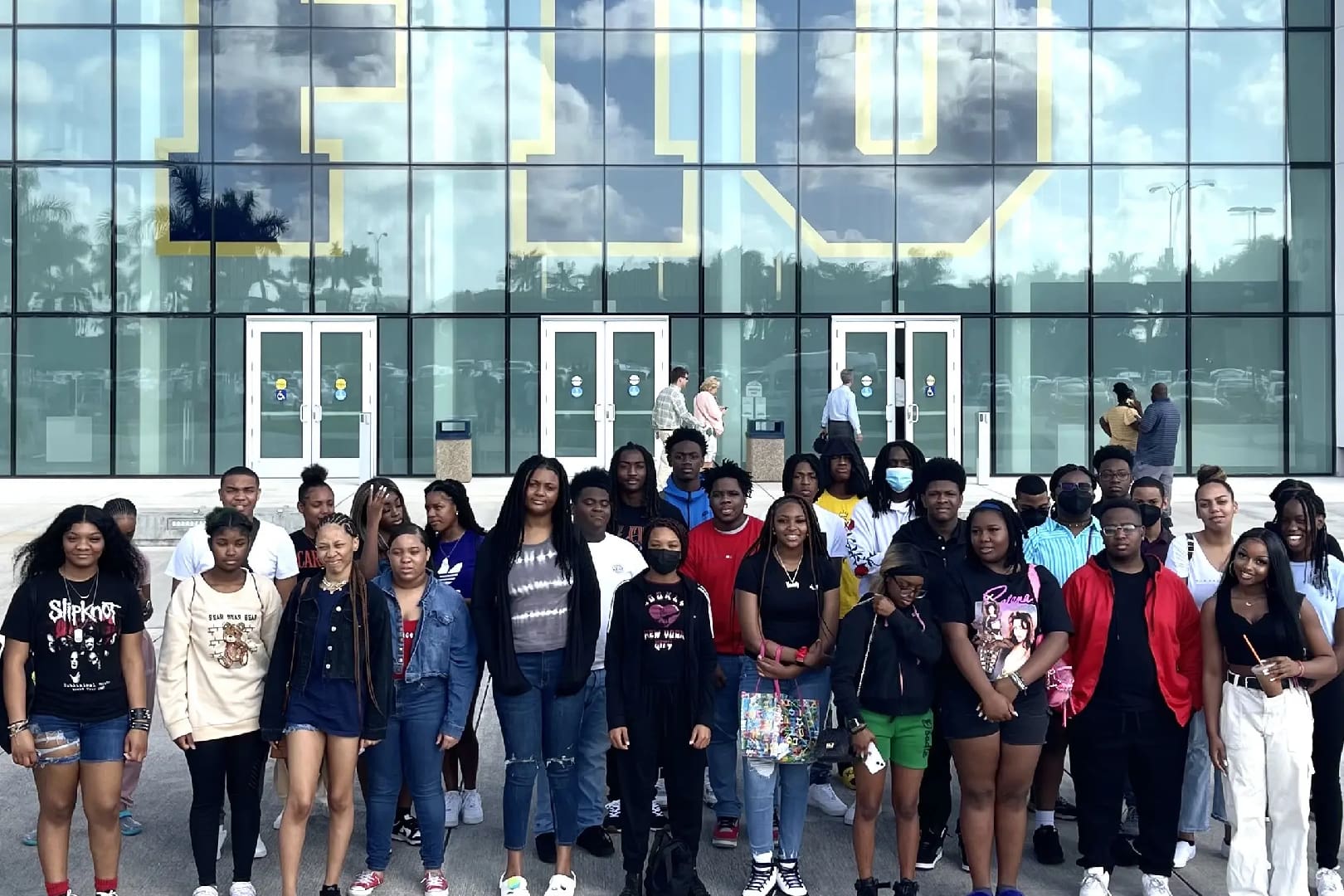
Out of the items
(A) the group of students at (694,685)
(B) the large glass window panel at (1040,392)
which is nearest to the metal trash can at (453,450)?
(B) the large glass window panel at (1040,392)

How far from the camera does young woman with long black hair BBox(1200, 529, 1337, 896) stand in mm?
5750

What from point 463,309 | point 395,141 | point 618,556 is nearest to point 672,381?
point 463,309

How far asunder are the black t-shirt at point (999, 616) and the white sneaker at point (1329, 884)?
147cm

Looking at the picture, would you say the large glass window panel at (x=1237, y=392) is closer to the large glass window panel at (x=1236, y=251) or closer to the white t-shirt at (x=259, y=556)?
the large glass window panel at (x=1236, y=251)

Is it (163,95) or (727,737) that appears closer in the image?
(727,737)

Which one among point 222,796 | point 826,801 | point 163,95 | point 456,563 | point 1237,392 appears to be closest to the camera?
point 222,796

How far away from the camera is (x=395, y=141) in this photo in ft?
82.2

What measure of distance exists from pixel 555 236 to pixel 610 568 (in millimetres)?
19222

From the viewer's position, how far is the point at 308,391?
25.0 metres

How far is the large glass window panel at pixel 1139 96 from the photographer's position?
83.1 ft

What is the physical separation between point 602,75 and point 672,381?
858 cm

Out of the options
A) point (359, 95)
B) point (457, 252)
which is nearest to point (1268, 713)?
point (457, 252)

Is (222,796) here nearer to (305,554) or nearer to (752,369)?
(305,554)

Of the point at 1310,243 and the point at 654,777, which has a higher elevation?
the point at 1310,243
